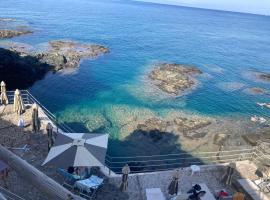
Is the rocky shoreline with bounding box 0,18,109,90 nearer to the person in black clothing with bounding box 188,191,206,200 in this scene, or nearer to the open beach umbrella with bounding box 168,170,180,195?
the open beach umbrella with bounding box 168,170,180,195

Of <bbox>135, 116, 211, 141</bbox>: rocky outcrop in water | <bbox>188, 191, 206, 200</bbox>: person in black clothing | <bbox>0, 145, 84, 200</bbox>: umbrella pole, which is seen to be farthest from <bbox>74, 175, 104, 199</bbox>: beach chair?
<bbox>135, 116, 211, 141</bbox>: rocky outcrop in water

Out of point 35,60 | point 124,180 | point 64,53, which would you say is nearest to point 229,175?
point 124,180

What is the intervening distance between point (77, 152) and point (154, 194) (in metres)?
4.41

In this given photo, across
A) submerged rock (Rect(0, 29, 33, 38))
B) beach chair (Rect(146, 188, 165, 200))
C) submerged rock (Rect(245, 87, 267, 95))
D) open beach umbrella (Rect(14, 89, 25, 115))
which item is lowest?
submerged rock (Rect(245, 87, 267, 95))

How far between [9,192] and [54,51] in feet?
127

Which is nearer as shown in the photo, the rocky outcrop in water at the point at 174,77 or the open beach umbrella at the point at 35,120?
the open beach umbrella at the point at 35,120

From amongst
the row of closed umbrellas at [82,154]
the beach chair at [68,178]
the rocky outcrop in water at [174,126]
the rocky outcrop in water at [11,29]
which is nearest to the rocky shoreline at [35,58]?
the rocky outcrop in water at [11,29]

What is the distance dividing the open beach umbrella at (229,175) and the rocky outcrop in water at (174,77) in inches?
795

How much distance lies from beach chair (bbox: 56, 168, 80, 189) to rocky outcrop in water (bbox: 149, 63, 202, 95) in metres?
22.6

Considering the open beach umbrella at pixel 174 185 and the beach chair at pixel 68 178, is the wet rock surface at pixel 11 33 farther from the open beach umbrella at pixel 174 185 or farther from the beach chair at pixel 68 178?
the open beach umbrella at pixel 174 185

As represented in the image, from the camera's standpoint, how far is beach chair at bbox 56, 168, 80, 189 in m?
16.7

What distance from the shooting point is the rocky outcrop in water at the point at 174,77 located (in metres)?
39.7

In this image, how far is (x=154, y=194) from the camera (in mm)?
16641

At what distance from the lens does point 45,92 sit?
36.0m
